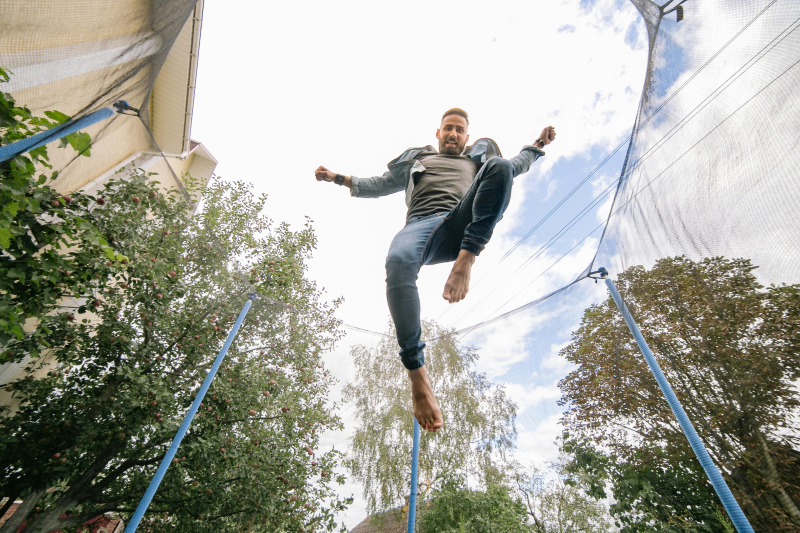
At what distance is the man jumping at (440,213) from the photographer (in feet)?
3.63

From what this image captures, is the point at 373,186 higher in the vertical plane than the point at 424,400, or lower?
higher

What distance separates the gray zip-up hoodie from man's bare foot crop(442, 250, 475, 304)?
52 cm

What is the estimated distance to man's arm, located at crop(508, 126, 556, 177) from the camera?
5.26 ft

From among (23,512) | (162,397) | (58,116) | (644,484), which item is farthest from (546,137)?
(23,512)

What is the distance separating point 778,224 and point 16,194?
2563 mm

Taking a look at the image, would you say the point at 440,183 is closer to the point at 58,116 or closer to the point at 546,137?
the point at 546,137

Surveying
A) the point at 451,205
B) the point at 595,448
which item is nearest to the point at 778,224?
the point at 451,205

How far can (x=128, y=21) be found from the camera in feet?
4.34

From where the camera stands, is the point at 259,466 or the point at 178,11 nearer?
the point at 178,11

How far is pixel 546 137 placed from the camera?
68.2 inches

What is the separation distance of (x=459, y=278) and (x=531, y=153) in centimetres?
90

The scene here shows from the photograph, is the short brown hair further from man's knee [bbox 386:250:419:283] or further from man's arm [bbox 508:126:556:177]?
man's knee [bbox 386:250:419:283]

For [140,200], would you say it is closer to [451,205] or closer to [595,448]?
[451,205]

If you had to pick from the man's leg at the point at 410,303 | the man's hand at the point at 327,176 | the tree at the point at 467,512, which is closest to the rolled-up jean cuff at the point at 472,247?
the man's leg at the point at 410,303
